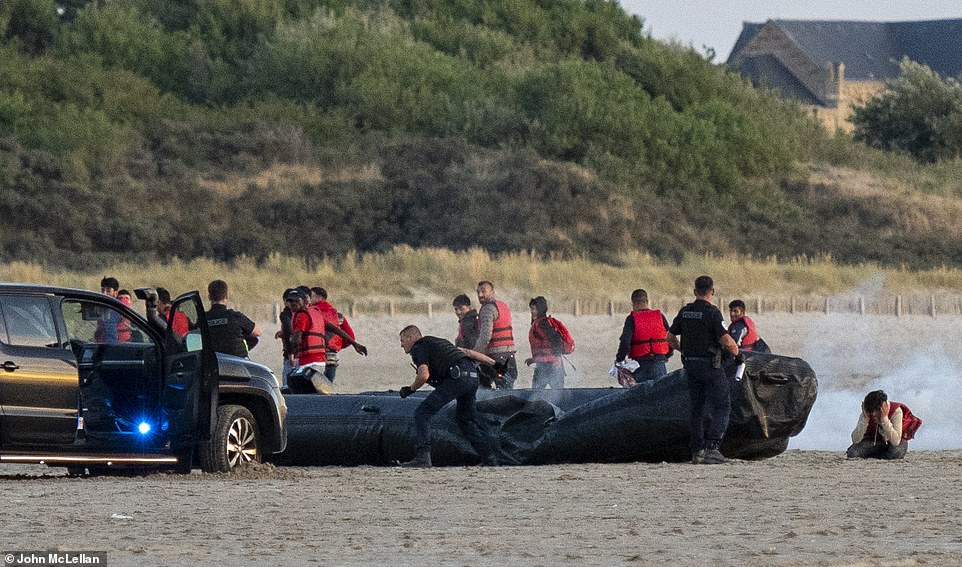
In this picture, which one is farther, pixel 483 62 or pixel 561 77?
pixel 483 62

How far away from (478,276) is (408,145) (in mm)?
14722

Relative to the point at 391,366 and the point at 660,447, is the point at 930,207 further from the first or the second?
the point at 660,447

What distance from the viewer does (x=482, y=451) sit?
49.2 feet

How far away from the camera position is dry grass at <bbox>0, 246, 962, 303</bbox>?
35812 millimetres

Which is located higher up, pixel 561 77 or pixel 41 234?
pixel 561 77

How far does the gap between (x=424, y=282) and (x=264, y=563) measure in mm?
28274

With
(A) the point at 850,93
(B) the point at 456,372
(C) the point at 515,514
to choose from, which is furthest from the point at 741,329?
(A) the point at 850,93

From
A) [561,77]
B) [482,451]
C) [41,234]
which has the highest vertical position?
[561,77]

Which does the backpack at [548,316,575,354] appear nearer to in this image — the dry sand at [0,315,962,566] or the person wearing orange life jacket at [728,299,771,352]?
the person wearing orange life jacket at [728,299,771,352]

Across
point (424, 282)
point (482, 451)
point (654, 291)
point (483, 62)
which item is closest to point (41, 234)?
point (424, 282)

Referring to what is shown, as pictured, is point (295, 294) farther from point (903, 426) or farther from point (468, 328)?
point (903, 426)

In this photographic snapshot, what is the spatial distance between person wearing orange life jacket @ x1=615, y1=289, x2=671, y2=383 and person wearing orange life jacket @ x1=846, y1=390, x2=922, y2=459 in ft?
8.40

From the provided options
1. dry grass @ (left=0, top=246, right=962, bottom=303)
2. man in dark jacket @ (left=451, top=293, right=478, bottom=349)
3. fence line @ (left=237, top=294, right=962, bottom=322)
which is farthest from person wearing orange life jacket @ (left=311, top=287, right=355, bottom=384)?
dry grass @ (left=0, top=246, right=962, bottom=303)

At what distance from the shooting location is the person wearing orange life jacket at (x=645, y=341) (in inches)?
677
